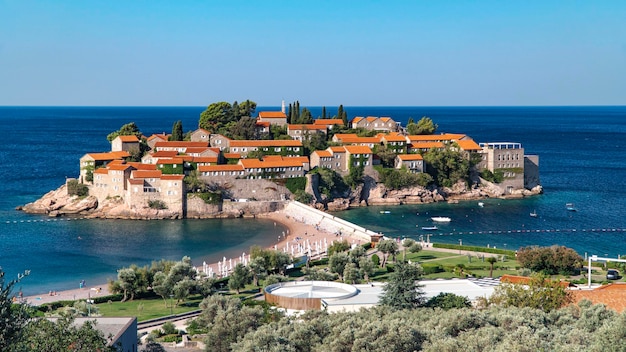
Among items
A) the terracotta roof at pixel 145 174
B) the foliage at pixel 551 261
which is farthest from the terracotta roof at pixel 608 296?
the terracotta roof at pixel 145 174

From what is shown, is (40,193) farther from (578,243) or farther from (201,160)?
(578,243)

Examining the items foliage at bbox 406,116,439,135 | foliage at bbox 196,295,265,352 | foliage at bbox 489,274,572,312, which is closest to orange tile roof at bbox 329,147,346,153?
foliage at bbox 406,116,439,135

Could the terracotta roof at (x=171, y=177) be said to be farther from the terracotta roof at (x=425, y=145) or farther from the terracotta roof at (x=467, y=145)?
the terracotta roof at (x=467, y=145)

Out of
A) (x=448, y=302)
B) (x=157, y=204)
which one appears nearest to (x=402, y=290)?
(x=448, y=302)

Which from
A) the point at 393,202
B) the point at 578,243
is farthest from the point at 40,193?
the point at 578,243

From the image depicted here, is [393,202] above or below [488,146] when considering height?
below

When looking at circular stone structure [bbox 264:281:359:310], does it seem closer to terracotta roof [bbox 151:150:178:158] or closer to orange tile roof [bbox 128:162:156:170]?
orange tile roof [bbox 128:162:156:170]

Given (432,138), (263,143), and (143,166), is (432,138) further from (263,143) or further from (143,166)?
(143,166)
